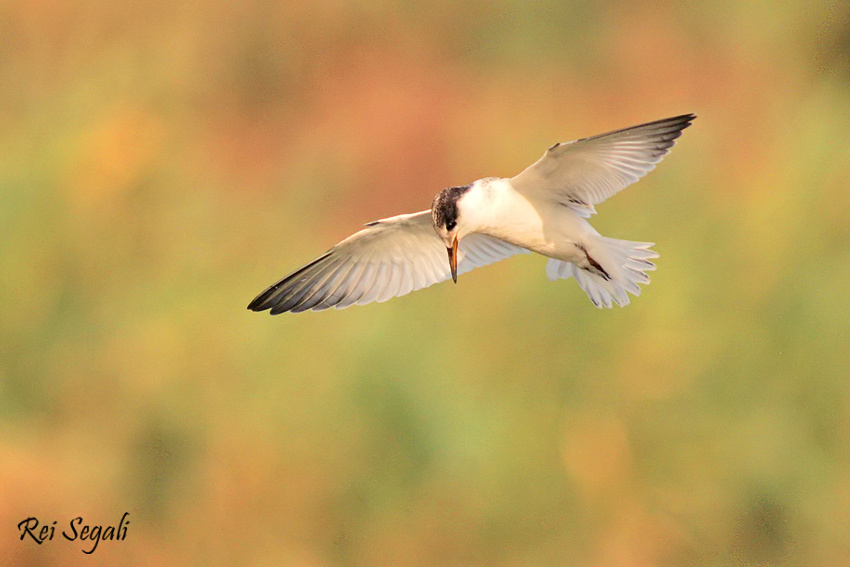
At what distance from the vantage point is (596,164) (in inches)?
158

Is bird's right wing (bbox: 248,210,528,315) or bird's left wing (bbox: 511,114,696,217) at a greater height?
bird's left wing (bbox: 511,114,696,217)

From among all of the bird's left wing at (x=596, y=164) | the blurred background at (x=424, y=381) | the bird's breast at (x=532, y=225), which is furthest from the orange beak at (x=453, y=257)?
the blurred background at (x=424, y=381)

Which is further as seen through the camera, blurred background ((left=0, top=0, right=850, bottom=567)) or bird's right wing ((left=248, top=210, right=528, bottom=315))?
blurred background ((left=0, top=0, right=850, bottom=567))

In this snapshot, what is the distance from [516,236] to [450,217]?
27cm

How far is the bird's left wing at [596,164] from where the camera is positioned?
3.83 meters

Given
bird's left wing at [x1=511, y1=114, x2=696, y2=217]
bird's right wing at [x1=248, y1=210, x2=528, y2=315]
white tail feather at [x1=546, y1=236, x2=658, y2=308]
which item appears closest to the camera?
bird's left wing at [x1=511, y1=114, x2=696, y2=217]

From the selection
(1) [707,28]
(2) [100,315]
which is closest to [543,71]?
(1) [707,28]

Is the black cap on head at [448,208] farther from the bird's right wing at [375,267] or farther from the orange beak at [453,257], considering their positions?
the bird's right wing at [375,267]

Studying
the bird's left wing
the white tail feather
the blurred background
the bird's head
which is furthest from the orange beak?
the blurred background

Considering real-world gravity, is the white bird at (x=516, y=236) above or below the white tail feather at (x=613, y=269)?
above

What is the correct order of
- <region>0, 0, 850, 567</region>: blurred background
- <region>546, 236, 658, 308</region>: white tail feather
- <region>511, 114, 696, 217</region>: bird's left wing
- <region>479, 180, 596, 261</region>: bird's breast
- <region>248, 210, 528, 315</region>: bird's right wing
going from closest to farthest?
1. <region>511, 114, 696, 217</region>: bird's left wing
2. <region>479, 180, 596, 261</region>: bird's breast
3. <region>546, 236, 658, 308</region>: white tail feather
4. <region>248, 210, 528, 315</region>: bird's right wing
5. <region>0, 0, 850, 567</region>: blurred background

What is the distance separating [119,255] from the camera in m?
7.03

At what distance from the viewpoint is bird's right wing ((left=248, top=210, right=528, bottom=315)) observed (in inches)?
175

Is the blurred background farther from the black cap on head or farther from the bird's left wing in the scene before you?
the black cap on head
